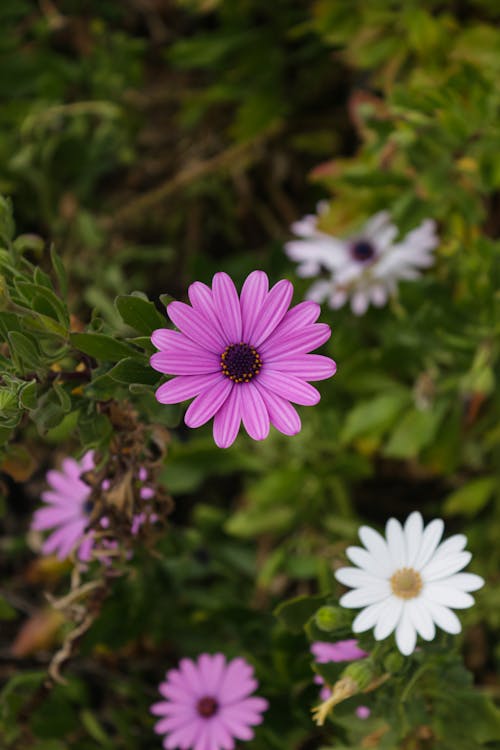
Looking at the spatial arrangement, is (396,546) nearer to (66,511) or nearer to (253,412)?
(253,412)

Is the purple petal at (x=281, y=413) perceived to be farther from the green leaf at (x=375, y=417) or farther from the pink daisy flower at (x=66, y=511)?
the green leaf at (x=375, y=417)

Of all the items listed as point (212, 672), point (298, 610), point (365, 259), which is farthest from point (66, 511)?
point (365, 259)

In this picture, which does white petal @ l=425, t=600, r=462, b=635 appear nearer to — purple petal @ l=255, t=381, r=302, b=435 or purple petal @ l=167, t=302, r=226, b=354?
purple petal @ l=255, t=381, r=302, b=435

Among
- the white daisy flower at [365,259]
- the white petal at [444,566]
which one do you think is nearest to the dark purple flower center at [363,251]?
the white daisy flower at [365,259]

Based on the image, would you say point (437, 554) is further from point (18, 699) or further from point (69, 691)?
point (69, 691)

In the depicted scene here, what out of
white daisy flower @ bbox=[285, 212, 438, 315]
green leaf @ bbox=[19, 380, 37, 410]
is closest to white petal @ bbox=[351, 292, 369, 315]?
white daisy flower @ bbox=[285, 212, 438, 315]

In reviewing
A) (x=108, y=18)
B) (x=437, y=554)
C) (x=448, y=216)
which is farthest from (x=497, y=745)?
(x=108, y=18)
